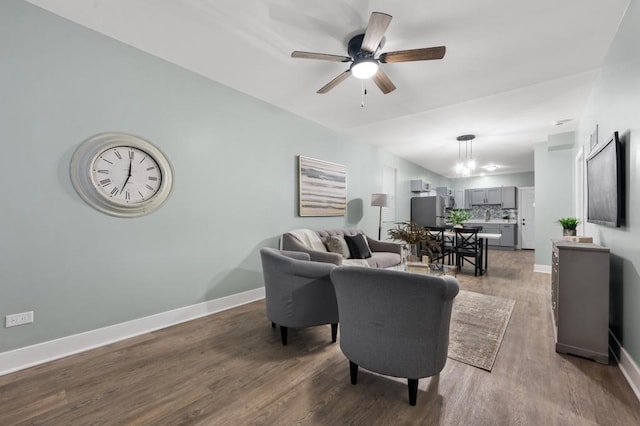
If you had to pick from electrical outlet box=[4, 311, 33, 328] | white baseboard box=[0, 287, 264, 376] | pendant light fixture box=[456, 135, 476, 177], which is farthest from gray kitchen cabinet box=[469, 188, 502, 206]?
electrical outlet box=[4, 311, 33, 328]

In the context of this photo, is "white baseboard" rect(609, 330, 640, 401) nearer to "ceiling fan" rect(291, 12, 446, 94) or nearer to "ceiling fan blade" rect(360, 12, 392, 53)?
"ceiling fan" rect(291, 12, 446, 94)

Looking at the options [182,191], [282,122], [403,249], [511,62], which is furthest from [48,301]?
[511,62]

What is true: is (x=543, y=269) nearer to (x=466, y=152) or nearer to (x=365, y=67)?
(x=466, y=152)

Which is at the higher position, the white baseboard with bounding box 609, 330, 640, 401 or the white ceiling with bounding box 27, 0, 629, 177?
the white ceiling with bounding box 27, 0, 629, 177

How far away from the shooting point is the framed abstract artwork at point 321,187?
435 cm

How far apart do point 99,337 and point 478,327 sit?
364 cm

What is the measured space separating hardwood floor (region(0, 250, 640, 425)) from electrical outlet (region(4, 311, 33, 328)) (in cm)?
36

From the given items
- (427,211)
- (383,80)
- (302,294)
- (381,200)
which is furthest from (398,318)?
(427,211)

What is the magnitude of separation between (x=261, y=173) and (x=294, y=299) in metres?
2.06

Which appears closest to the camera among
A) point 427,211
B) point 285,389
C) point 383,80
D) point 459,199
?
point 285,389

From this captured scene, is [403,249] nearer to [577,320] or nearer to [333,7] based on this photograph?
[577,320]

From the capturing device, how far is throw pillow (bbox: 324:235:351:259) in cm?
403

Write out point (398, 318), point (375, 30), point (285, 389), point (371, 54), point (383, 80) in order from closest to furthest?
point (398, 318)
point (285, 389)
point (375, 30)
point (371, 54)
point (383, 80)

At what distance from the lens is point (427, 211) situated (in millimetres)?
7586
